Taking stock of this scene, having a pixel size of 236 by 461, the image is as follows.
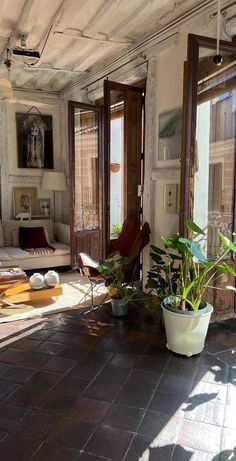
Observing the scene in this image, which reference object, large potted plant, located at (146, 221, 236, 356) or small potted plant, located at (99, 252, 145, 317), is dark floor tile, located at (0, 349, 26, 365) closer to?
small potted plant, located at (99, 252, 145, 317)

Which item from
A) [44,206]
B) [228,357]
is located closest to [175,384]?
[228,357]

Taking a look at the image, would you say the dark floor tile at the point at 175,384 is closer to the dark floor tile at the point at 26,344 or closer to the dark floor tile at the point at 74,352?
the dark floor tile at the point at 74,352

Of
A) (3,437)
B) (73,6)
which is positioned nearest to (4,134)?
(73,6)

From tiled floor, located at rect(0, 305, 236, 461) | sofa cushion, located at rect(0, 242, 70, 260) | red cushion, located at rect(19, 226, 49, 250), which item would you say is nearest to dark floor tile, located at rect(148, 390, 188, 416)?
tiled floor, located at rect(0, 305, 236, 461)

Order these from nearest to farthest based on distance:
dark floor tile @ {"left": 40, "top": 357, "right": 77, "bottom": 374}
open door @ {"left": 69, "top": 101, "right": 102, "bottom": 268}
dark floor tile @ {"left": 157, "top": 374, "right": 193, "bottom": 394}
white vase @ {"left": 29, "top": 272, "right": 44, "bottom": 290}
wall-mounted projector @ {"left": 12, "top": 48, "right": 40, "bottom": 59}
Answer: dark floor tile @ {"left": 157, "top": 374, "right": 193, "bottom": 394} → dark floor tile @ {"left": 40, "top": 357, "right": 77, "bottom": 374} → white vase @ {"left": 29, "top": 272, "right": 44, "bottom": 290} → wall-mounted projector @ {"left": 12, "top": 48, "right": 40, "bottom": 59} → open door @ {"left": 69, "top": 101, "right": 102, "bottom": 268}

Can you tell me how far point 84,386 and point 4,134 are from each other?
4.94 m

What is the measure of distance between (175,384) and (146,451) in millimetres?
676

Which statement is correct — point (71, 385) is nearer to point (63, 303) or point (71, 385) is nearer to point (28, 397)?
point (28, 397)

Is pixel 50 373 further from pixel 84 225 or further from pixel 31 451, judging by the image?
pixel 84 225

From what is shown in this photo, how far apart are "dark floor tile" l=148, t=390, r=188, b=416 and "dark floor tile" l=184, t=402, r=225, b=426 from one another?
0.17 ft

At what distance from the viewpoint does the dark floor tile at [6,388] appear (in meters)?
2.41

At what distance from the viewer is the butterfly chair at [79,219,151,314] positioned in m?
3.90

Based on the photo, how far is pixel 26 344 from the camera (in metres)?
3.13

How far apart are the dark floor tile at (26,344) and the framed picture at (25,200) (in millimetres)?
3597
